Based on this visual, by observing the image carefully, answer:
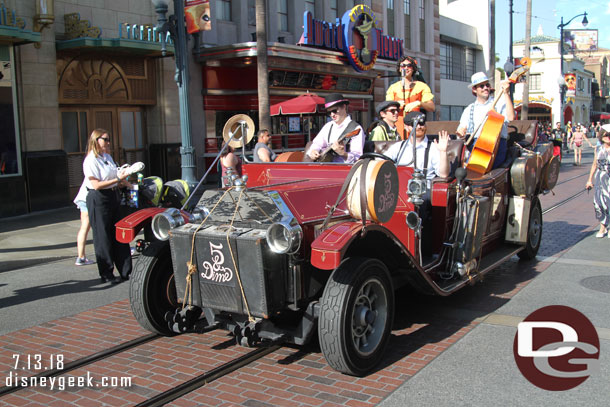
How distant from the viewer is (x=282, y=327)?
4.61 metres

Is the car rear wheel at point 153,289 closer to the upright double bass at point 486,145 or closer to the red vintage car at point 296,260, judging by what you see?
the red vintage car at point 296,260

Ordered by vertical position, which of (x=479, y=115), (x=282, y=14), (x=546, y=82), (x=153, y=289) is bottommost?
(x=153, y=289)

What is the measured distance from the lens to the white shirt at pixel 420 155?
6094 millimetres

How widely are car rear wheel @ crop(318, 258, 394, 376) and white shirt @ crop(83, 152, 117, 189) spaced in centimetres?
388

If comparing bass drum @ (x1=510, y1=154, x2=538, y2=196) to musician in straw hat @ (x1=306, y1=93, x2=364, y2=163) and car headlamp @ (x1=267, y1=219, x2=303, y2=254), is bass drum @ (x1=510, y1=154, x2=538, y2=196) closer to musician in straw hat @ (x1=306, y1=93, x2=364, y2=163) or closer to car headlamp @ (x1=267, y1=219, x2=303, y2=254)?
musician in straw hat @ (x1=306, y1=93, x2=364, y2=163)

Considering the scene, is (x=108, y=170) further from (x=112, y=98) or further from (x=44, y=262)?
(x=112, y=98)

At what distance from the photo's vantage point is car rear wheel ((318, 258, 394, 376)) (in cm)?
407

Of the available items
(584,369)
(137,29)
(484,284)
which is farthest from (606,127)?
(137,29)

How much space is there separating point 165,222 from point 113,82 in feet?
34.9

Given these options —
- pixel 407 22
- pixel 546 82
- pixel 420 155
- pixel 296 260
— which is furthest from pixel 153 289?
pixel 546 82

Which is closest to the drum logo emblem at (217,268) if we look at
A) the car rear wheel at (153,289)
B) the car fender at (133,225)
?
the car fender at (133,225)

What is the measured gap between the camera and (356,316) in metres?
4.30

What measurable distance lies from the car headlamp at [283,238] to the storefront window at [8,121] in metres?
9.65

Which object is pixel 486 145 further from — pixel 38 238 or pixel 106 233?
pixel 38 238
